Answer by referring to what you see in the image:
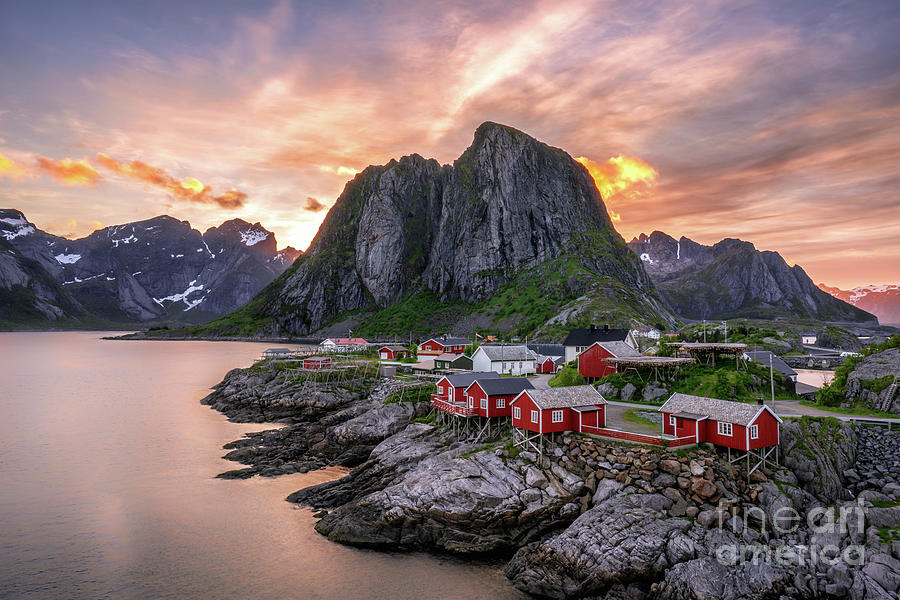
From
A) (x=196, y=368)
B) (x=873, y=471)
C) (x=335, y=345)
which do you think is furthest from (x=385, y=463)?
(x=196, y=368)

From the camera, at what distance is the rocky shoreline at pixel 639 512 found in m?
26.1

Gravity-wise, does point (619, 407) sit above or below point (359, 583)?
above

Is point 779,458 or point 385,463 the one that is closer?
point 779,458

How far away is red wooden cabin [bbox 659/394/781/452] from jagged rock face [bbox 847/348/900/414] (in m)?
17.0

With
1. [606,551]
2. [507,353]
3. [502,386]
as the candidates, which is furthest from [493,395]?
[507,353]

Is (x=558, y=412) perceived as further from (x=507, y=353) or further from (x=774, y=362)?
(x=507, y=353)

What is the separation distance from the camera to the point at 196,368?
141250 mm

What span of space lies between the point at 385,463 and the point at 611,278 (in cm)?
15936

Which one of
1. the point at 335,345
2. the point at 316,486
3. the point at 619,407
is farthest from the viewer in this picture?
the point at 335,345

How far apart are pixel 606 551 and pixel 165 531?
1264 inches

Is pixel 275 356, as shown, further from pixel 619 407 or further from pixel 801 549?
pixel 801 549

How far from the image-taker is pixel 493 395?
46031mm

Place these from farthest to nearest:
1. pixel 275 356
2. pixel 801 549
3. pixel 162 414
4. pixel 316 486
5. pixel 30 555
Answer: pixel 275 356, pixel 162 414, pixel 316 486, pixel 30 555, pixel 801 549

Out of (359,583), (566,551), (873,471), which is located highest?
(873,471)
